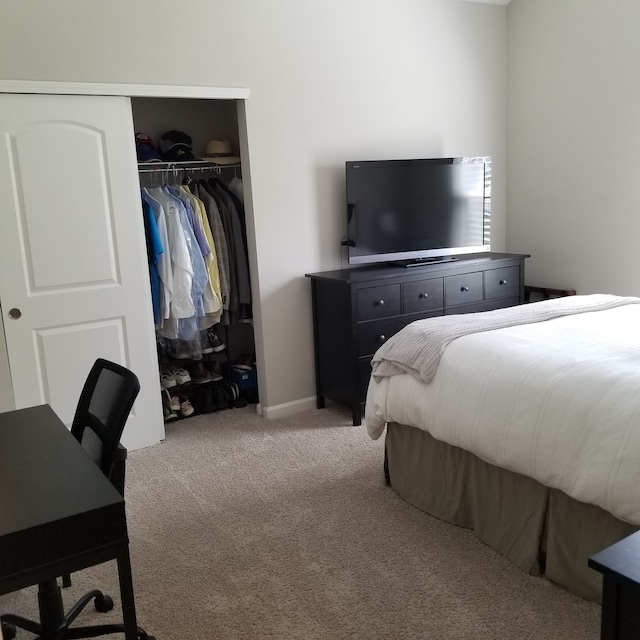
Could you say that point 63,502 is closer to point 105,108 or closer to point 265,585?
point 265,585

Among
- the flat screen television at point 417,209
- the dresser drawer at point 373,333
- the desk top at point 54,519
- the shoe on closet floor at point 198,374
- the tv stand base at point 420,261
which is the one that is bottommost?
the shoe on closet floor at point 198,374

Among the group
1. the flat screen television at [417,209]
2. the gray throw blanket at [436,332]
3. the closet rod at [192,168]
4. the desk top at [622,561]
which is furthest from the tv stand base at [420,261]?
the desk top at [622,561]

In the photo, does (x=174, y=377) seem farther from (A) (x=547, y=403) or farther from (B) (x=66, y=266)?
(A) (x=547, y=403)

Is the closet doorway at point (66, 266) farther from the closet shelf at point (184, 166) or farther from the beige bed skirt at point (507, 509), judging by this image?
the beige bed skirt at point (507, 509)

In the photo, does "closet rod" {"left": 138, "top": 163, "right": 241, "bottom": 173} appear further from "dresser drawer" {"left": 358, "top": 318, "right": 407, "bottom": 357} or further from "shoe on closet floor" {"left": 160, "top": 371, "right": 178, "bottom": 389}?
"dresser drawer" {"left": 358, "top": 318, "right": 407, "bottom": 357}

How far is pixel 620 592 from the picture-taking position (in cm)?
111

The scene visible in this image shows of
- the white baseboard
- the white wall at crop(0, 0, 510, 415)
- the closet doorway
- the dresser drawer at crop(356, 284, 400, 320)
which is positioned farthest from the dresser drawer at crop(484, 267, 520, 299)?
the closet doorway

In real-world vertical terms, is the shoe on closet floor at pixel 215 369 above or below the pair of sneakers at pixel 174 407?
above

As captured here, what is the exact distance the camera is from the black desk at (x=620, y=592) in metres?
1.08

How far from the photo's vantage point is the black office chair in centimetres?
189

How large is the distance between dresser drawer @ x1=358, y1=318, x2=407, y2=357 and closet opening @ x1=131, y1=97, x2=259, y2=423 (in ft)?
2.69

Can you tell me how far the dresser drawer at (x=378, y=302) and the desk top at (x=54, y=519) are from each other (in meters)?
2.31

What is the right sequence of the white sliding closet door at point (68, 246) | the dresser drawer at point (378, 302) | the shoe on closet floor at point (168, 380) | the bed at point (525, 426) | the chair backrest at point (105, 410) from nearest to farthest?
the chair backrest at point (105, 410), the bed at point (525, 426), the white sliding closet door at point (68, 246), the dresser drawer at point (378, 302), the shoe on closet floor at point (168, 380)

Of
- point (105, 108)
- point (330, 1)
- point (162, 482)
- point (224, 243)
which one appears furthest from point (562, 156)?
point (162, 482)
